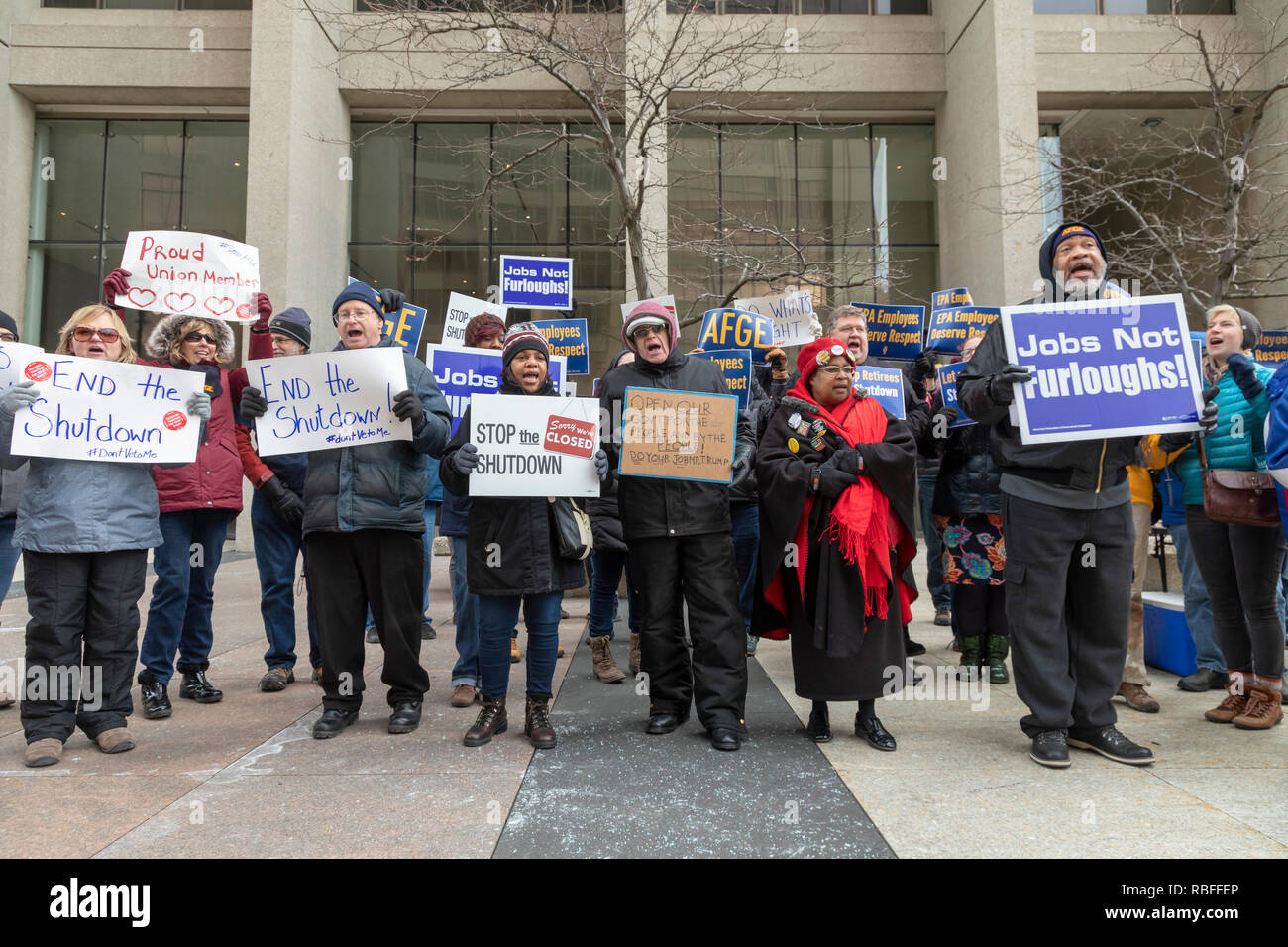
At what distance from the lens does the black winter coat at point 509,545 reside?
3965 millimetres

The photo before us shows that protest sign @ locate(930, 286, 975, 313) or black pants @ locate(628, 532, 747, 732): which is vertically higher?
protest sign @ locate(930, 286, 975, 313)

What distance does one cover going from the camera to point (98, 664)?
12.9 feet

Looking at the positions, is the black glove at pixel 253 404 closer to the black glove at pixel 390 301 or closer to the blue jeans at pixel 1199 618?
the black glove at pixel 390 301

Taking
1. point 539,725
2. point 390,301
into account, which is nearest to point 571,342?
point 390,301

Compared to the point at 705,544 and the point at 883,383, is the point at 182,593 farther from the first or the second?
the point at 883,383

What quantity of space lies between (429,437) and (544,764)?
169cm

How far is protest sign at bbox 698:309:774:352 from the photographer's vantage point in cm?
748

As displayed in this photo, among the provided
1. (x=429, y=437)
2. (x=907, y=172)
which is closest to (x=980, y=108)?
(x=907, y=172)

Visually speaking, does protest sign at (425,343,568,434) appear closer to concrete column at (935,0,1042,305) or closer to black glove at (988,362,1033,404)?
black glove at (988,362,1033,404)

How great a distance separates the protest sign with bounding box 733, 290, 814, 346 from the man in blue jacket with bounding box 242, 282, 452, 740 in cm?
441

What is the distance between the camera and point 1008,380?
370cm

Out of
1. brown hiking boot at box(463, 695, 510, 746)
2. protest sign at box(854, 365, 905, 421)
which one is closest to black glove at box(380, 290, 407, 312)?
brown hiking boot at box(463, 695, 510, 746)

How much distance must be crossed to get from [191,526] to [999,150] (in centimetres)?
1406

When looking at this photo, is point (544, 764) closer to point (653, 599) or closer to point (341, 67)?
point (653, 599)
